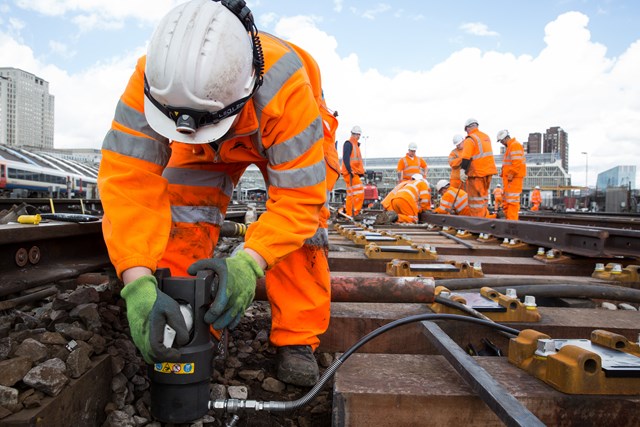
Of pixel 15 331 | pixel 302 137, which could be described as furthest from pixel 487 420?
pixel 15 331

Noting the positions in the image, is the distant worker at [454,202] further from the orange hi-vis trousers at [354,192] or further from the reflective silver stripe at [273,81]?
the reflective silver stripe at [273,81]

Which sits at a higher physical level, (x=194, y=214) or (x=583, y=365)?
(x=194, y=214)

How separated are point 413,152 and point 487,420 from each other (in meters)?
12.0

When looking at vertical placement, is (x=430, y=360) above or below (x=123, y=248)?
below

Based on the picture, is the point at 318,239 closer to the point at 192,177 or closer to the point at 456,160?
the point at 192,177

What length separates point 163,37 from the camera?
5.19 feet

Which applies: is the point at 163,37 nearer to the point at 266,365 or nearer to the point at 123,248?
the point at 123,248

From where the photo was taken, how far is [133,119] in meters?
1.83

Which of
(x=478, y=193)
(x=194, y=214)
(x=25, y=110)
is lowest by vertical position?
(x=194, y=214)

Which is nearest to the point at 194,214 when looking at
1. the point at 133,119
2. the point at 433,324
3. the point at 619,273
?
the point at 133,119

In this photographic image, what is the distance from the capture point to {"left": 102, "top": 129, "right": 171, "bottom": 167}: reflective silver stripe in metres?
1.81

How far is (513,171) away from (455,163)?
1.62 metres

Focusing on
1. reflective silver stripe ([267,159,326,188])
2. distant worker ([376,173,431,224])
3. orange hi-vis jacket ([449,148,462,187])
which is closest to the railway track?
reflective silver stripe ([267,159,326,188])

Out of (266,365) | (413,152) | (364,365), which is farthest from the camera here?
(413,152)
